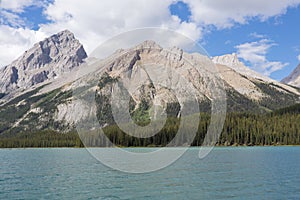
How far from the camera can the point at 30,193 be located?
3438 centimetres

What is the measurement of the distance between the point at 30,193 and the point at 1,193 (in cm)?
313

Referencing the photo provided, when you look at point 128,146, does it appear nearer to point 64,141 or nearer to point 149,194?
point 64,141

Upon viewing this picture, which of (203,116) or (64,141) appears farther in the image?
(64,141)

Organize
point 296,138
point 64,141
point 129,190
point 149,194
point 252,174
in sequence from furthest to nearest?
1. point 64,141
2. point 296,138
3. point 252,174
4. point 129,190
5. point 149,194

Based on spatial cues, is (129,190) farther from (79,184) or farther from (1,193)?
(1,193)

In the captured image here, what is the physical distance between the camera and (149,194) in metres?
32.3

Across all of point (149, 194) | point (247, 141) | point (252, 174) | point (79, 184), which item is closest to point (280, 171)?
point (252, 174)

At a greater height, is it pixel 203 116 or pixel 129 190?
pixel 203 116

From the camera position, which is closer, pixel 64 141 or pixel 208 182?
pixel 208 182

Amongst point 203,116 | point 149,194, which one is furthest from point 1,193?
point 203,116

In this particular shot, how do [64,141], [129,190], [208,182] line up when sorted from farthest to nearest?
[64,141] → [208,182] → [129,190]

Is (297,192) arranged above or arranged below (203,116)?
below

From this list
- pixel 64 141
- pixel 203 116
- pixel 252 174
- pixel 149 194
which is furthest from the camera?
pixel 64 141

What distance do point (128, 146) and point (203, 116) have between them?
49177 mm
